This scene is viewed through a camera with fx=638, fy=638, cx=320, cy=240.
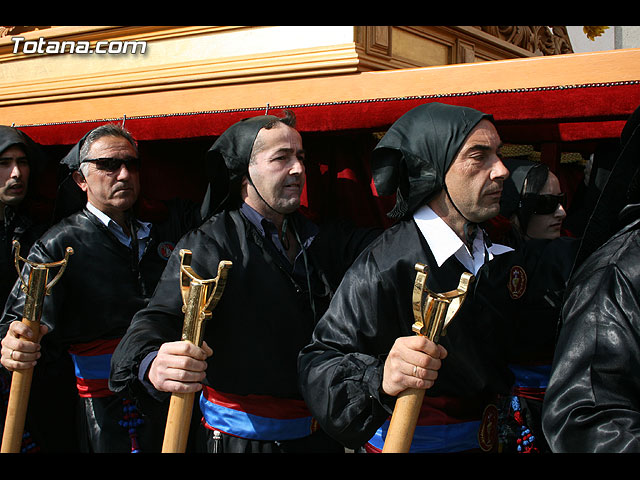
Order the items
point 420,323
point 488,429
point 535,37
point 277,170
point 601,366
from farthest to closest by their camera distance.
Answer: point 535,37 < point 277,170 < point 488,429 < point 420,323 < point 601,366

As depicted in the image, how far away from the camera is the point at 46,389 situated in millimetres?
3232

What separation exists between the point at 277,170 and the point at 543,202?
3.52 ft

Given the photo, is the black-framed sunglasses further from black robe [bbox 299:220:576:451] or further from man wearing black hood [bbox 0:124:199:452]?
black robe [bbox 299:220:576:451]

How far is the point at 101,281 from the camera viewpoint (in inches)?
109

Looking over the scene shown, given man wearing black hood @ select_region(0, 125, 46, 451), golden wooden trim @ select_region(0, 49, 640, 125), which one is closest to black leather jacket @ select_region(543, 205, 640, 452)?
golden wooden trim @ select_region(0, 49, 640, 125)

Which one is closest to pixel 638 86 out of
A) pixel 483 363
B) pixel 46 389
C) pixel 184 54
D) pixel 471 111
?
pixel 471 111

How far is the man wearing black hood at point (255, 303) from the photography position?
2.14m

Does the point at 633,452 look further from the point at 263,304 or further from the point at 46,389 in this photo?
the point at 46,389

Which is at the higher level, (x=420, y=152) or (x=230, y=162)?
(x=230, y=162)

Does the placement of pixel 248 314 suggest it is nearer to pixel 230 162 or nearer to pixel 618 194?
pixel 230 162

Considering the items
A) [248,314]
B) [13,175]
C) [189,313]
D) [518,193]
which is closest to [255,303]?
[248,314]

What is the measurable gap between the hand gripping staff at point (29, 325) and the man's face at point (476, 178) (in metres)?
1.43

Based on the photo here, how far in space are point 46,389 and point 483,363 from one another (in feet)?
7.83

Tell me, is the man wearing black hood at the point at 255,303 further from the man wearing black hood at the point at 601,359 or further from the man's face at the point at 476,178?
the man wearing black hood at the point at 601,359
